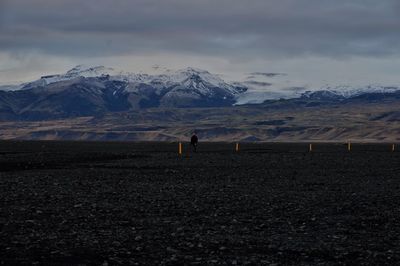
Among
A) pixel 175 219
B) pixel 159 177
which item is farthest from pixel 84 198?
pixel 159 177

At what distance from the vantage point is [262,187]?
1139 inches

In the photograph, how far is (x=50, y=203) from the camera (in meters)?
22.6

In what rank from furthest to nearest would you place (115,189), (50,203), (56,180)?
(56,180) < (115,189) < (50,203)

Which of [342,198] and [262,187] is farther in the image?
[262,187]

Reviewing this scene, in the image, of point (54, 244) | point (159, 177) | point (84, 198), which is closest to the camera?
point (54, 244)

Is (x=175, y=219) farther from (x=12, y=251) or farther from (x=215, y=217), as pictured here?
A: (x=12, y=251)

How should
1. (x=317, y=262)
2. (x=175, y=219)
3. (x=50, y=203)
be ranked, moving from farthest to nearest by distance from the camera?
1. (x=50, y=203)
2. (x=175, y=219)
3. (x=317, y=262)

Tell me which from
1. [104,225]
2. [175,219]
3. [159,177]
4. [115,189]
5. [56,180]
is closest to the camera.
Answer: [104,225]

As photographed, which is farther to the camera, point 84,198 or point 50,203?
point 84,198

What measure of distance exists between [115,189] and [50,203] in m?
5.48

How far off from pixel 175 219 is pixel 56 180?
14.1m

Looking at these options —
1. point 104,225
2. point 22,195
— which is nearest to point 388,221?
point 104,225

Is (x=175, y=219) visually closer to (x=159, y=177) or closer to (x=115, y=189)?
(x=115, y=189)

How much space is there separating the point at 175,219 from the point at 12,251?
19.3 feet
